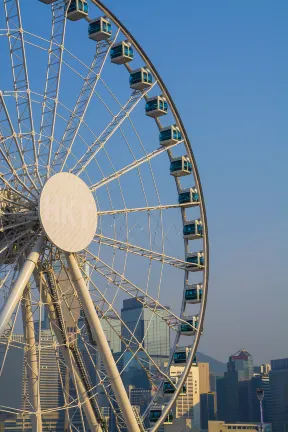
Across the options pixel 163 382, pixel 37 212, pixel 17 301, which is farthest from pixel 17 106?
pixel 163 382

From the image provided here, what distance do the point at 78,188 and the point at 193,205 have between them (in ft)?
36.9

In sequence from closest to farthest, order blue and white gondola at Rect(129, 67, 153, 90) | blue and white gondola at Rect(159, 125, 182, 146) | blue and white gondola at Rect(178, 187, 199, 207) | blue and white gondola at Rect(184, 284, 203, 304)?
blue and white gondola at Rect(184, 284, 203, 304), blue and white gondola at Rect(129, 67, 153, 90), blue and white gondola at Rect(159, 125, 182, 146), blue and white gondola at Rect(178, 187, 199, 207)

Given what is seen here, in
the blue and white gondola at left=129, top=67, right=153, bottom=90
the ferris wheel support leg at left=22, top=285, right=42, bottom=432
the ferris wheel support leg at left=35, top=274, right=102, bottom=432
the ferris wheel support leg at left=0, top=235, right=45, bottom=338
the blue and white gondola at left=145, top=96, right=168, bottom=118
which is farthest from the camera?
the blue and white gondola at left=145, top=96, right=168, bottom=118

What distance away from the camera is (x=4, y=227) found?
43.0 m

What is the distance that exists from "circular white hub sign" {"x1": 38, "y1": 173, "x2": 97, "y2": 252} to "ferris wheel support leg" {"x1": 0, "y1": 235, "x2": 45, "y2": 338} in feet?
3.31

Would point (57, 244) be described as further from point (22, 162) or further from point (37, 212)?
point (22, 162)

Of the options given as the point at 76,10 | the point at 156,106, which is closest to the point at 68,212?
the point at 156,106

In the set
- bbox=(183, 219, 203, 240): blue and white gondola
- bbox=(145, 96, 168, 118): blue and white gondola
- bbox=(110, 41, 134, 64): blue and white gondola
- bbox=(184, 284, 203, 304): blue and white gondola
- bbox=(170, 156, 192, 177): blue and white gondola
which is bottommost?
bbox=(184, 284, 203, 304): blue and white gondola

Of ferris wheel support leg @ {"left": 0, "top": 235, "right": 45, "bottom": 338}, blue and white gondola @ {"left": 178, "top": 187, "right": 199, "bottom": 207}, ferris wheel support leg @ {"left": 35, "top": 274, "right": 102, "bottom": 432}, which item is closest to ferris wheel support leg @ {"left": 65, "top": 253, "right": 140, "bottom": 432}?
ferris wheel support leg @ {"left": 0, "top": 235, "right": 45, "bottom": 338}

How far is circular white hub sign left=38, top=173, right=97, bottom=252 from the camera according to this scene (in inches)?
1667

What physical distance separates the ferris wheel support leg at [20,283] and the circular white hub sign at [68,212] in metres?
1.01

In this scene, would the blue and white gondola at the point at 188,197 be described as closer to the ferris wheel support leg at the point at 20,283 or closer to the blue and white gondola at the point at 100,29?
the blue and white gondola at the point at 100,29

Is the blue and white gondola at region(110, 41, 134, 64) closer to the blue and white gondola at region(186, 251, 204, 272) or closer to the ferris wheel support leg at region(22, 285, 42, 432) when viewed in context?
the blue and white gondola at region(186, 251, 204, 272)

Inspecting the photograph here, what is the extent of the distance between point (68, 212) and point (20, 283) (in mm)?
4903
